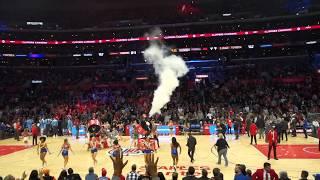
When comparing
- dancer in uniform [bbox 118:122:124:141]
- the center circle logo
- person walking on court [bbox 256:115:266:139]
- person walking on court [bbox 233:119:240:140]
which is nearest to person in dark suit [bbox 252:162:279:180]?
the center circle logo

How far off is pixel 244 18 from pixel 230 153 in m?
29.7

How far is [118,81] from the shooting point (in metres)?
49.0

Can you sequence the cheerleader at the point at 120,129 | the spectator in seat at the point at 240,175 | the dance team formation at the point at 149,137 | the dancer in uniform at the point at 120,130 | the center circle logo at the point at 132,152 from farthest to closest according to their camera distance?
the cheerleader at the point at 120,129
the dancer in uniform at the point at 120,130
the center circle logo at the point at 132,152
the dance team formation at the point at 149,137
the spectator in seat at the point at 240,175

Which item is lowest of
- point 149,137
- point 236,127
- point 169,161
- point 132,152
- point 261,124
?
point 169,161

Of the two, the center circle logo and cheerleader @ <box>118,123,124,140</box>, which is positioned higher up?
cheerleader @ <box>118,123,124,140</box>

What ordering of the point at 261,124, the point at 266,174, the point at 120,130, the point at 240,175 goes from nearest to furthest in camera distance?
the point at 240,175 < the point at 266,174 < the point at 261,124 < the point at 120,130

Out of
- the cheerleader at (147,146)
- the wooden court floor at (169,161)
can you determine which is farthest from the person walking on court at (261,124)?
the cheerleader at (147,146)

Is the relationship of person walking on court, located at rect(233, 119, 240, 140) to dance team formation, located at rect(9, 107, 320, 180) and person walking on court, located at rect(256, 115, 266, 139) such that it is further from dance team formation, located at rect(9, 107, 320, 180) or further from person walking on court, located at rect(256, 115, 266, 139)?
person walking on court, located at rect(256, 115, 266, 139)

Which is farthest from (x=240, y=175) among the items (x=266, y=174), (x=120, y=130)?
(x=120, y=130)

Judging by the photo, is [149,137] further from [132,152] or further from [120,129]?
[120,129]

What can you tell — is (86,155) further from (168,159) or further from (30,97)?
(30,97)

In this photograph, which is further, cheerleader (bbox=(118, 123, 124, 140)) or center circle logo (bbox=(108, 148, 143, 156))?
cheerleader (bbox=(118, 123, 124, 140))

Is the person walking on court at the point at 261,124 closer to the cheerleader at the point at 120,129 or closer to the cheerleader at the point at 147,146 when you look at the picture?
the cheerleader at the point at 147,146

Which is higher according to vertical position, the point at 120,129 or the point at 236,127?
the point at 236,127
